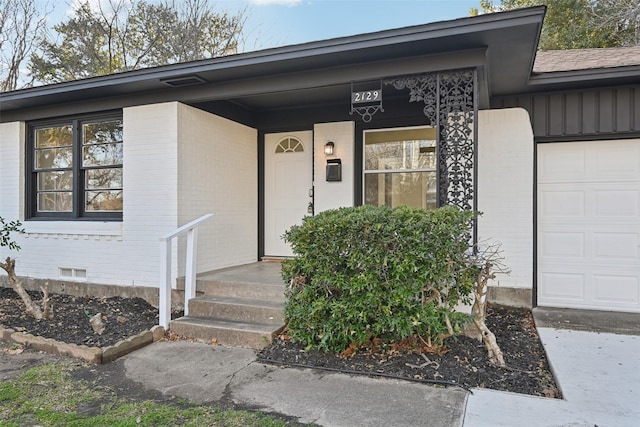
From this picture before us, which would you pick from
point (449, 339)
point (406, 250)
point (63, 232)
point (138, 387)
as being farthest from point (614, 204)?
point (63, 232)

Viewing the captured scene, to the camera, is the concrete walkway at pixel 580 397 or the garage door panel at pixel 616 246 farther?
the garage door panel at pixel 616 246

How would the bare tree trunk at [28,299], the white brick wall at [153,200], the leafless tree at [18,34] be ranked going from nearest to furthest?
the bare tree trunk at [28,299]
the white brick wall at [153,200]
the leafless tree at [18,34]

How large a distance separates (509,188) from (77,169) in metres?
5.90

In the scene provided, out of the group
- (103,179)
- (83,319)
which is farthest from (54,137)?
(83,319)

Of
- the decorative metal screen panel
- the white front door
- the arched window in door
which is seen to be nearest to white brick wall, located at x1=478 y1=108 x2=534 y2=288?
the decorative metal screen panel

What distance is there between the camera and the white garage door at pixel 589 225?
193 inches

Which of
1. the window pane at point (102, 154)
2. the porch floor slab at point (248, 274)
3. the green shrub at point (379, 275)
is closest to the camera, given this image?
the green shrub at point (379, 275)

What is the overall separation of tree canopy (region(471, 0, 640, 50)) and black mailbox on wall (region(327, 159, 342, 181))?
31.0 feet

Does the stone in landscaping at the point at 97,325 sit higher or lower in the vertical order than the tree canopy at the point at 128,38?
lower

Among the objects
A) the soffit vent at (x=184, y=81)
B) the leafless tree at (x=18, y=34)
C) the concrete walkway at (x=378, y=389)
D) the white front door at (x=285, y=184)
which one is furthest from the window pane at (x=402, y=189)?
the leafless tree at (x=18, y=34)

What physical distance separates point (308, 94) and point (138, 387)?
414cm

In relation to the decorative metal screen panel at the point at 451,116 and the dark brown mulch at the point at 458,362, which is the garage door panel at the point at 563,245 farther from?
the decorative metal screen panel at the point at 451,116

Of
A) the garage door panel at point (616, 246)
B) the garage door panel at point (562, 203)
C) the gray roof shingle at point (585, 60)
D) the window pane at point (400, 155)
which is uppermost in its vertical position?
the gray roof shingle at point (585, 60)

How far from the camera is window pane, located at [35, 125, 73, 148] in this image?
20.2 feet
